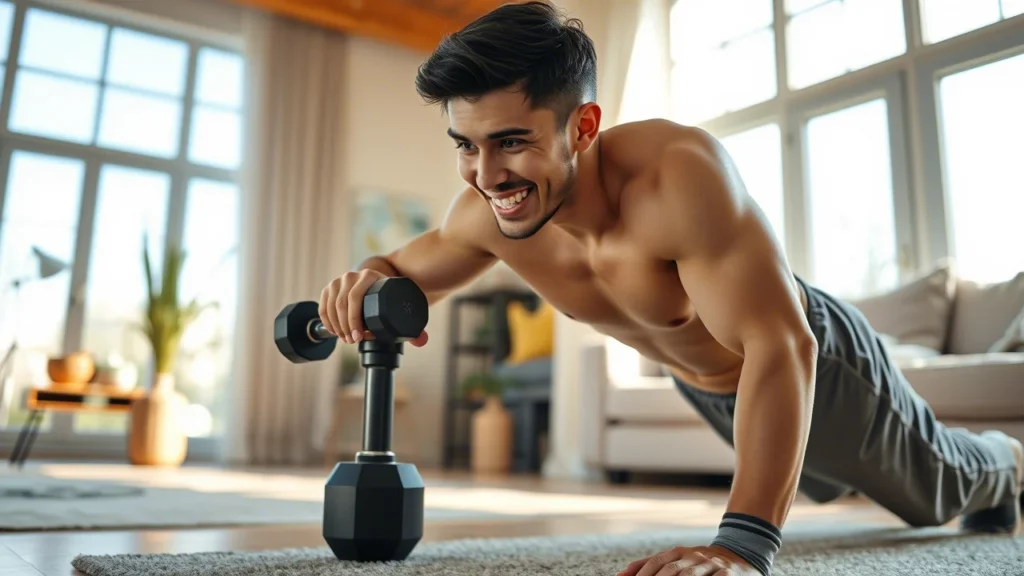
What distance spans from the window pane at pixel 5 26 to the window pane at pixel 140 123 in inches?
19.3

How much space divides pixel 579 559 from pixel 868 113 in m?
0.81

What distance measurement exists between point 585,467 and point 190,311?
195 cm

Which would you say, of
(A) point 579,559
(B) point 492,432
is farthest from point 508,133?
(B) point 492,432

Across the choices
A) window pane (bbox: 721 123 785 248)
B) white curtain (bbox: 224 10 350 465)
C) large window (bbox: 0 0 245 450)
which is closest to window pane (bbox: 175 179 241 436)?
large window (bbox: 0 0 245 450)

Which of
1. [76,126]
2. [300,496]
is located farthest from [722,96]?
[76,126]

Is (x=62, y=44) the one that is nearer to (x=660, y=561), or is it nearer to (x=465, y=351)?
(x=465, y=351)

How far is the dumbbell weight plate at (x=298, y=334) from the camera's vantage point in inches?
38.9

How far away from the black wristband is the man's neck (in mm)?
373

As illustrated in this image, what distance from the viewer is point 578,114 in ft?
2.88

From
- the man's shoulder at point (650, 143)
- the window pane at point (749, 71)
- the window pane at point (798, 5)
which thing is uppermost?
the window pane at point (798, 5)

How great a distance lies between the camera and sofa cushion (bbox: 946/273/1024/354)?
199 cm

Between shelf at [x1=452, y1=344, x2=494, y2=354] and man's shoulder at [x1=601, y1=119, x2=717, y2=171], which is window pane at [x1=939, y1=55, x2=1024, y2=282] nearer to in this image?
man's shoulder at [x1=601, y1=119, x2=717, y2=171]

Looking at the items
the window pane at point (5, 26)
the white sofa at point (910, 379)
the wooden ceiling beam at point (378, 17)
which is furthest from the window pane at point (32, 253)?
the white sofa at point (910, 379)

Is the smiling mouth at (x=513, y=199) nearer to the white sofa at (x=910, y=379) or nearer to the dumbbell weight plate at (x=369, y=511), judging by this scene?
the dumbbell weight plate at (x=369, y=511)
